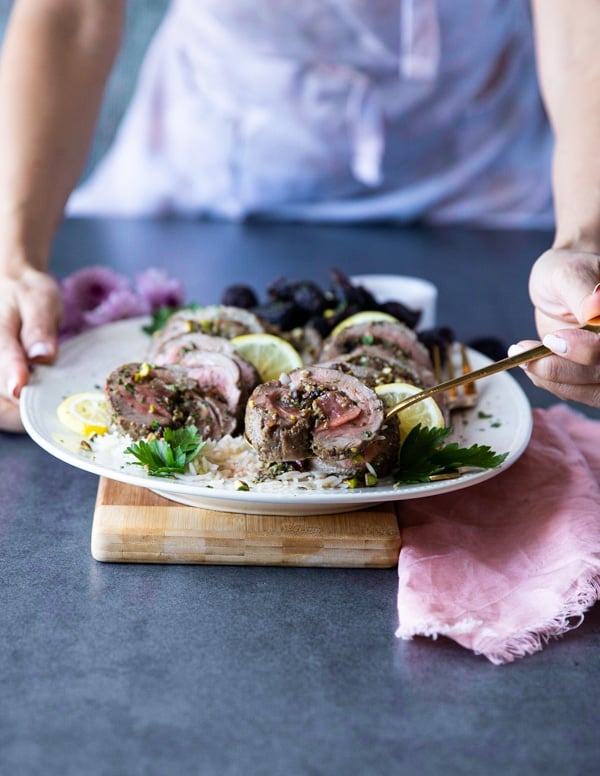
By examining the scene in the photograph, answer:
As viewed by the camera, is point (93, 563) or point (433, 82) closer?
point (93, 563)

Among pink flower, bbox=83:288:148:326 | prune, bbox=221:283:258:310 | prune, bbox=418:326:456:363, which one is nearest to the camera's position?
prune, bbox=418:326:456:363

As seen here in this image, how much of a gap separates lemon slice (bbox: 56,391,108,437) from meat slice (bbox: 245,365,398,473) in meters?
0.38

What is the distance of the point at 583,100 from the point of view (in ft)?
8.45

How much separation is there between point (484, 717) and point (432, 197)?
3253 mm

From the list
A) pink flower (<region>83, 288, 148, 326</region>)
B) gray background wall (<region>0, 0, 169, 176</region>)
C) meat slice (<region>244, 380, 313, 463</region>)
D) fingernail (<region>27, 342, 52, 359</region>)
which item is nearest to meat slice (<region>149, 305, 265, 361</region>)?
fingernail (<region>27, 342, 52, 359</region>)

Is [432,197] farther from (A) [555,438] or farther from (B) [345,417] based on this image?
(B) [345,417]

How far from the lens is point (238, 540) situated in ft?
5.91

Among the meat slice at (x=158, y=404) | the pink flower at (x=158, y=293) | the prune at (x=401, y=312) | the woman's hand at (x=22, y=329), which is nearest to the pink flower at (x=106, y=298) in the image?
the pink flower at (x=158, y=293)

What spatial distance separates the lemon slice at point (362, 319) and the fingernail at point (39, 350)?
724 mm

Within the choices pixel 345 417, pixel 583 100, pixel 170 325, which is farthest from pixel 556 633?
pixel 583 100

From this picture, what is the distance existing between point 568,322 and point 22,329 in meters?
1.35

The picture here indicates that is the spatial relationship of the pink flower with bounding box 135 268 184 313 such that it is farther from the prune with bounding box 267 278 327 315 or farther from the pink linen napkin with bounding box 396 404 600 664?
the pink linen napkin with bounding box 396 404 600 664

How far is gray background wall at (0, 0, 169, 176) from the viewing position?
544 centimetres

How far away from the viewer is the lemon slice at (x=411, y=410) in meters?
1.96
